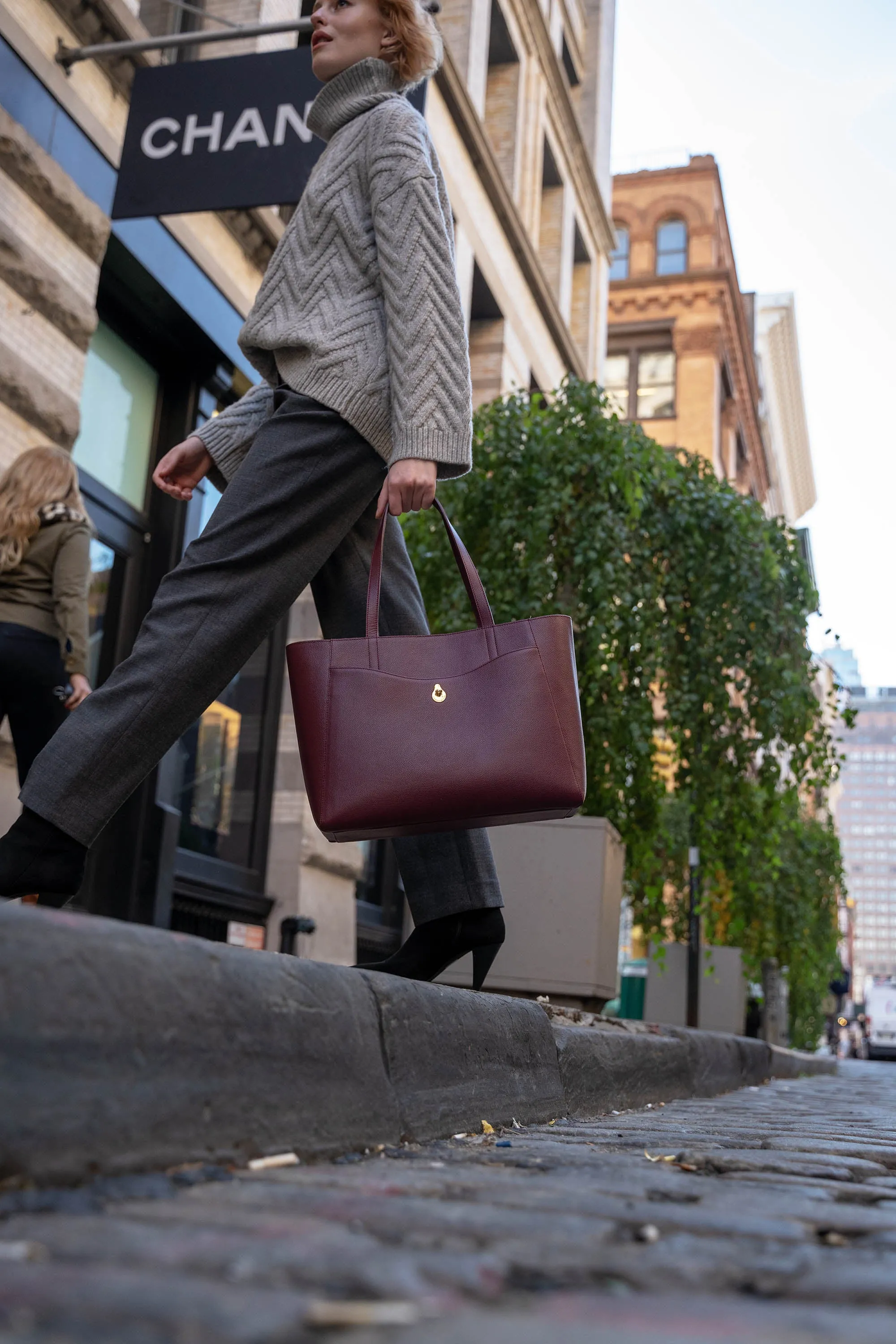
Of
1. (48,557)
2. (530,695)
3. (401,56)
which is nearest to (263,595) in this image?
(530,695)

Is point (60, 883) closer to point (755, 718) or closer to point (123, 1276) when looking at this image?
point (123, 1276)

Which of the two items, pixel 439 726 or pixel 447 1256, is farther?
pixel 439 726

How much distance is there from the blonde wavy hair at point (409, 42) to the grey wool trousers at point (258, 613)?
931 mm

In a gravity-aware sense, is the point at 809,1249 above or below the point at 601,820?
below

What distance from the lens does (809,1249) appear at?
1488 mm

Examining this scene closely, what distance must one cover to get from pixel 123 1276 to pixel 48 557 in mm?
4035

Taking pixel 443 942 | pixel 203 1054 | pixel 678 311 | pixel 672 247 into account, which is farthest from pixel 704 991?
pixel 672 247

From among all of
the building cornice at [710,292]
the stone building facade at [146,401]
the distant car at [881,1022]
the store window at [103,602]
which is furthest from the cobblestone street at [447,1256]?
the distant car at [881,1022]

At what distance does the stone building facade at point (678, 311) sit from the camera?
32.4m

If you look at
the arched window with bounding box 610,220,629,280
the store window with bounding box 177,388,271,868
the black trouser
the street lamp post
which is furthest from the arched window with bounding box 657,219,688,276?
the black trouser

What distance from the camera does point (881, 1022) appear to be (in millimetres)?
47812

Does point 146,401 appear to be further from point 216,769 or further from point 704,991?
point 704,991

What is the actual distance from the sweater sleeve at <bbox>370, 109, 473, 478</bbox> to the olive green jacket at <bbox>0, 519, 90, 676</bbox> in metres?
2.30

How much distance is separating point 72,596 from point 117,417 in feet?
9.28
